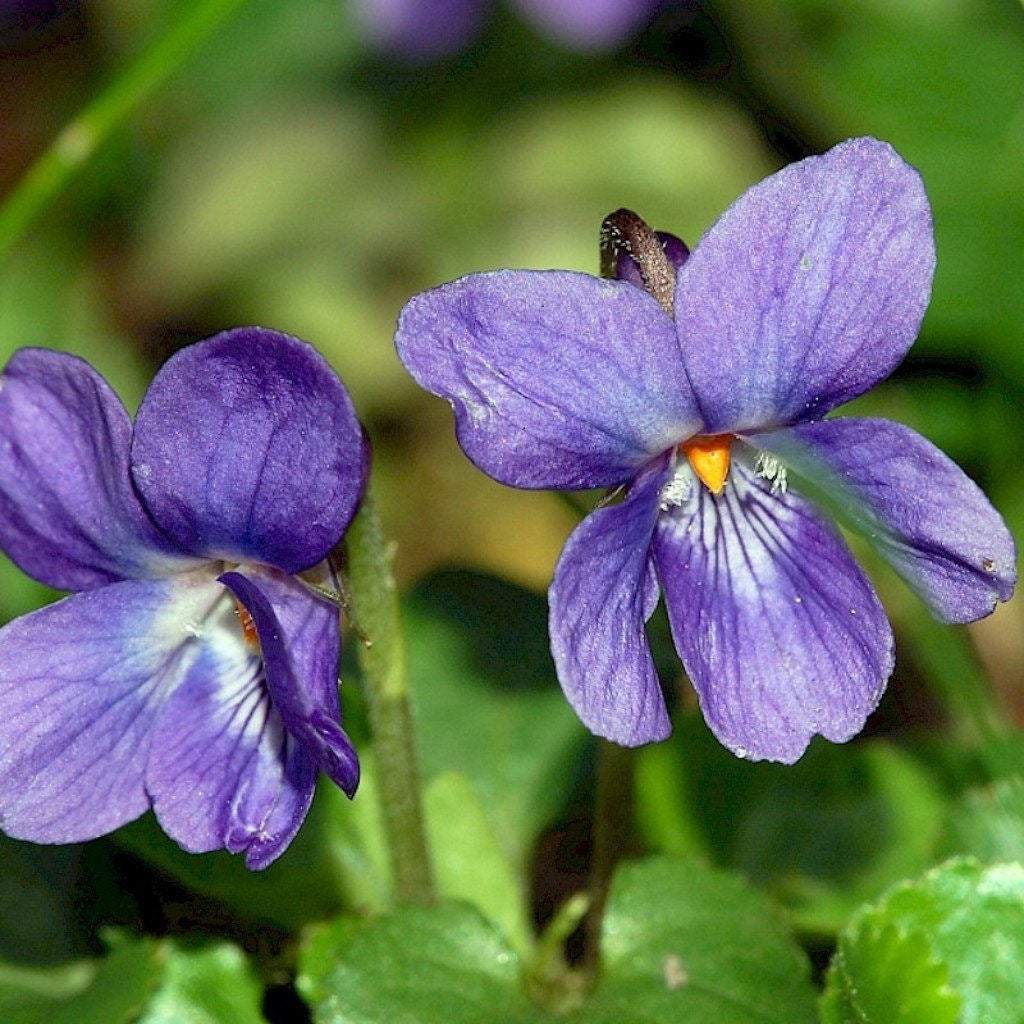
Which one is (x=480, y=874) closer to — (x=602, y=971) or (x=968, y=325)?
(x=602, y=971)

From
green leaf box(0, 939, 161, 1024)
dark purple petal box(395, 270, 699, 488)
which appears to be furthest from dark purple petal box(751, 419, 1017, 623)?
green leaf box(0, 939, 161, 1024)

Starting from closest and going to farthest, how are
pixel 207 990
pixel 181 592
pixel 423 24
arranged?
pixel 181 592 → pixel 207 990 → pixel 423 24

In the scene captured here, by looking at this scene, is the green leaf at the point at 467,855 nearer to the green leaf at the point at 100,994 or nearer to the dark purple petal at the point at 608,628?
the green leaf at the point at 100,994

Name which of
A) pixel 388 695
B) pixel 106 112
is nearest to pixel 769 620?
pixel 388 695

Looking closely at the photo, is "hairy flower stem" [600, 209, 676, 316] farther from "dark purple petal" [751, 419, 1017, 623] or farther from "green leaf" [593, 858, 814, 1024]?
"green leaf" [593, 858, 814, 1024]

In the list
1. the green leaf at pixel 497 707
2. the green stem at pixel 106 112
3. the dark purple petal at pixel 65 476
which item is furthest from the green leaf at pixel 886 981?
the green stem at pixel 106 112

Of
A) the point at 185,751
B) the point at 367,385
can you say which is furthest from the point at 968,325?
the point at 185,751

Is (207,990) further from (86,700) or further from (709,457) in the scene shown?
(709,457)
